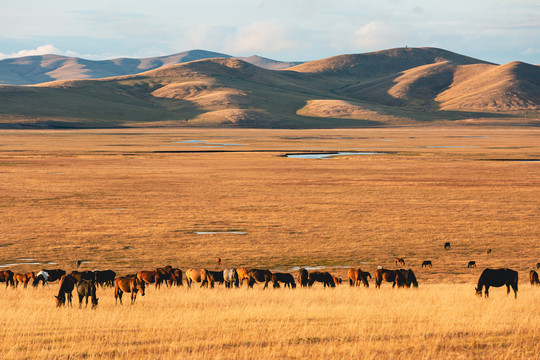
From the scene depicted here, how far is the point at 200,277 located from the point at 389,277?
6574 mm

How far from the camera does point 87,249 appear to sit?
28.7 m

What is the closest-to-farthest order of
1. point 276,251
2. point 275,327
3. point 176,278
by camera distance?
1. point 275,327
2. point 176,278
3. point 276,251

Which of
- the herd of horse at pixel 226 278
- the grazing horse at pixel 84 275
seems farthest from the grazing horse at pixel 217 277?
the grazing horse at pixel 84 275

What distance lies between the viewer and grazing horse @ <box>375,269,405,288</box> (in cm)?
2123

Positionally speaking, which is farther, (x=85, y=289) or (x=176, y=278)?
(x=176, y=278)

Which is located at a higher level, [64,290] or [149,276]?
[64,290]

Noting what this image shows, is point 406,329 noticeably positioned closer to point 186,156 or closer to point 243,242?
point 243,242

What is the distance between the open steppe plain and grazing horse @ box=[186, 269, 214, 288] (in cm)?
118

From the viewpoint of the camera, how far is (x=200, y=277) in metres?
21.3

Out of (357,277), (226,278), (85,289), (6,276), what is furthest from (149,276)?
(357,277)

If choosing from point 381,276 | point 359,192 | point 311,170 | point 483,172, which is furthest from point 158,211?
point 483,172

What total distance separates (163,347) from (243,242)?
63.3ft

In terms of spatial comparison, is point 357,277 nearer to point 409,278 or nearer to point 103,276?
point 409,278

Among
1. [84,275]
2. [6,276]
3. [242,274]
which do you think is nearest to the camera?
[84,275]
